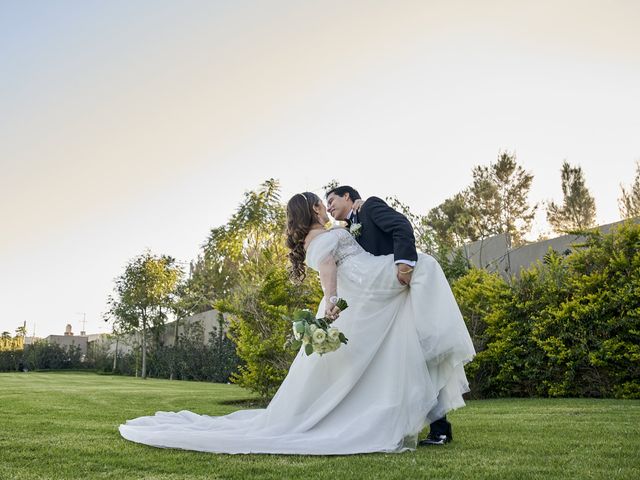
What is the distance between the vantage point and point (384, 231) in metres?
4.16

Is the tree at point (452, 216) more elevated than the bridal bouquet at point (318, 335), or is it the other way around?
the tree at point (452, 216)

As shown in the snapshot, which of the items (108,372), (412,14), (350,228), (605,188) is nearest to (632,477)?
(350,228)

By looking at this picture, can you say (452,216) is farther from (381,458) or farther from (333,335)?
(381,458)

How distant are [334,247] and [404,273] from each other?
0.58 meters

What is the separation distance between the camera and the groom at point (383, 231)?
3.90m

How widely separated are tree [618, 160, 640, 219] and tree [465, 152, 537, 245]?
5.65m

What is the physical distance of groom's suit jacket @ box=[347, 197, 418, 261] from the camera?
3910mm

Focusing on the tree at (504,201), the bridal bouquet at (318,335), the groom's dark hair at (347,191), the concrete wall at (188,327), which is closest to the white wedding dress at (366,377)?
the bridal bouquet at (318,335)

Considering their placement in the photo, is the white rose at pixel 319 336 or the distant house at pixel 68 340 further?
the distant house at pixel 68 340

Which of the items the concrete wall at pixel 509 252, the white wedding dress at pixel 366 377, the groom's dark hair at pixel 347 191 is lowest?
the white wedding dress at pixel 366 377

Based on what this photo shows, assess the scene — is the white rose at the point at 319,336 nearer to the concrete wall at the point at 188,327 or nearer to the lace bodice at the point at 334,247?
the lace bodice at the point at 334,247

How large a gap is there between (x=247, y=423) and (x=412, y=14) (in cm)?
956

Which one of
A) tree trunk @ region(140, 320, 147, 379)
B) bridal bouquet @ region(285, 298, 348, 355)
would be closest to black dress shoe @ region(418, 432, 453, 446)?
bridal bouquet @ region(285, 298, 348, 355)

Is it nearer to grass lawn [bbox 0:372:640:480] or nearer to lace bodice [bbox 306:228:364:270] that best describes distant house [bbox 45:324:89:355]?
grass lawn [bbox 0:372:640:480]
